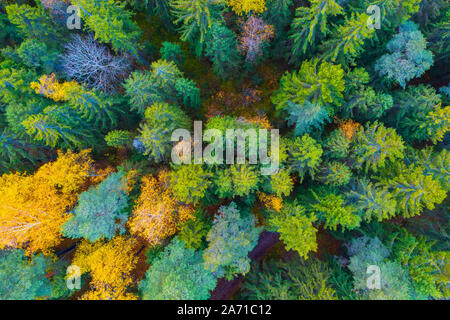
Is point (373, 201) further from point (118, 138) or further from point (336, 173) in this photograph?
point (118, 138)

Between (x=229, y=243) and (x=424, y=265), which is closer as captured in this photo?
(x=229, y=243)

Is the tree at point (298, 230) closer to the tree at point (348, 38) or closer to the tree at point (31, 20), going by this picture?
the tree at point (348, 38)

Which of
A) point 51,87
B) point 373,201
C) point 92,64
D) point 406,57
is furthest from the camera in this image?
point 92,64

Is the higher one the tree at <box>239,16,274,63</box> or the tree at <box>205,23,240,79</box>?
the tree at <box>239,16,274,63</box>

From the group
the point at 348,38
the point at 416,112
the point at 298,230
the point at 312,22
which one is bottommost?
the point at 298,230

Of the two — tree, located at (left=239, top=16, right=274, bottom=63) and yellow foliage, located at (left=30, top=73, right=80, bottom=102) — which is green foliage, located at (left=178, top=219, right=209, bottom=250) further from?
tree, located at (left=239, top=16, right=274, bottom=63)

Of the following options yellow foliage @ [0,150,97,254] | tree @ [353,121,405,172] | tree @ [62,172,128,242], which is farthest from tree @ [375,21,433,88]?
yellow foliage @ [0,150,97,254]

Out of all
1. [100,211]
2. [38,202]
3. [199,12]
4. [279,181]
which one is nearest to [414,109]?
[279,181]
